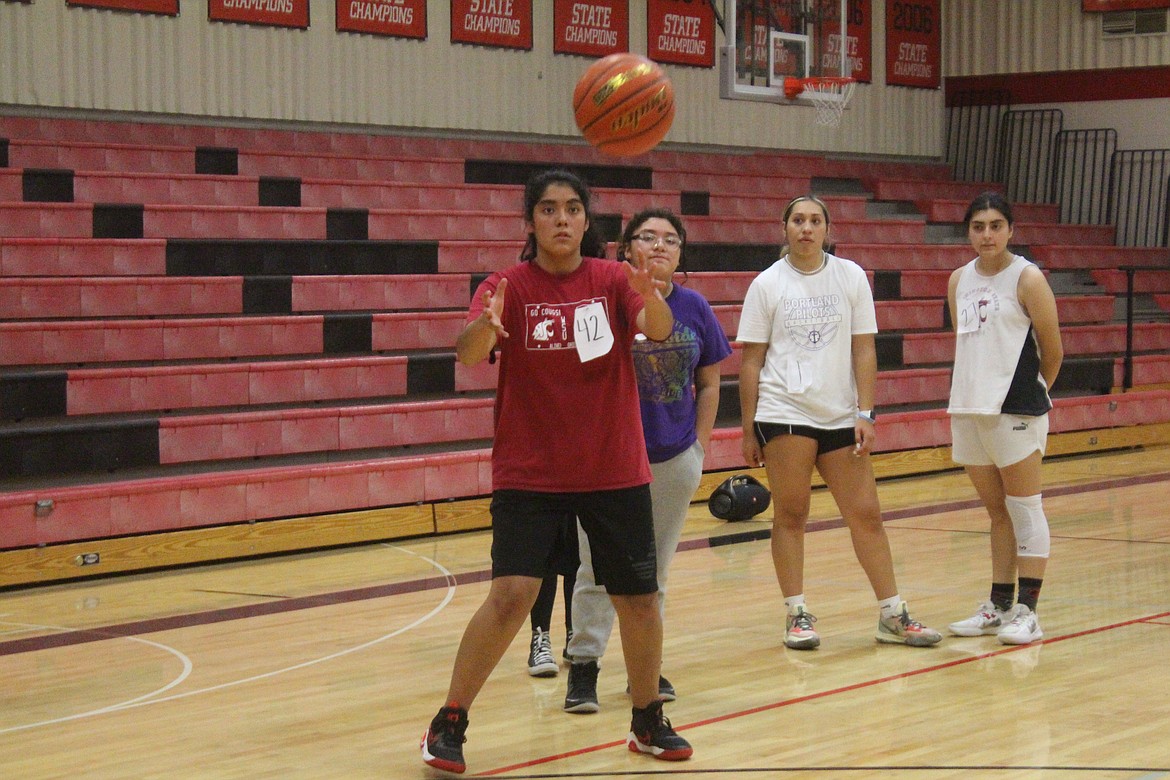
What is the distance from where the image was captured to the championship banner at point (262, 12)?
9906 millimetres

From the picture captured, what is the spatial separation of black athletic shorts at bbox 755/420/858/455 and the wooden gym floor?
648 mm

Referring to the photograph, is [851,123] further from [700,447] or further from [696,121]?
[700,447]

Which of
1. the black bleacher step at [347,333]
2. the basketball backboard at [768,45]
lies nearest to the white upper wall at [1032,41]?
the basketball backboard at [768,45]

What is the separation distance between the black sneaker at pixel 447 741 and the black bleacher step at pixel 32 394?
163 inches

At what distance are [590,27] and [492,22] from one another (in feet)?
3.18

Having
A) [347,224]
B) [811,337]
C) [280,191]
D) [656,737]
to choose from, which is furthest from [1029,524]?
[280,191]

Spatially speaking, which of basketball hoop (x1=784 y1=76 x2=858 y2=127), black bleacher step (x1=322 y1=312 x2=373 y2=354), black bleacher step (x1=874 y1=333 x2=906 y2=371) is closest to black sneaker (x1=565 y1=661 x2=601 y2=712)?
black bleacher step (x1=322 y1=312 x2=373 y2=354)

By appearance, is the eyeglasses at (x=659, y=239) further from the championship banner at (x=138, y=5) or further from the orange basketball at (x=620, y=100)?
the championship banner at (x=138, y=5)

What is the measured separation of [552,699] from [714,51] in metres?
9.55

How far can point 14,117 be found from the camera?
9.18m

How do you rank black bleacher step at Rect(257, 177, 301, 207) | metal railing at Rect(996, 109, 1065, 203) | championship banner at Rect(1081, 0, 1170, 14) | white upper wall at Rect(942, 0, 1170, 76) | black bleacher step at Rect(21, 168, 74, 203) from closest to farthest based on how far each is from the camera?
black bleacher step at Rect(21, 168, 74, 203), black bleacher step at Rect(257, 177, 301, 207), championship banner at Rect(1081, 0, 1170, 14), white upper wall at Rect(942, 0, 1170, 76), metal railing at Rect(996, 109, 1065, 203)

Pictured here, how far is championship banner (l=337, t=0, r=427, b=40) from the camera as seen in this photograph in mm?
10492

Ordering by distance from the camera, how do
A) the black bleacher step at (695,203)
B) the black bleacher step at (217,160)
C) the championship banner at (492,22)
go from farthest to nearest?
the black bleacher step at (695,203), the championship banner at (492,22), the black bleacher step at (217,160)

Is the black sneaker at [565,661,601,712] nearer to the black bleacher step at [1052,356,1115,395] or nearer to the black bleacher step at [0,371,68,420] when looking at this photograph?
the black bleacher step at [0,371,68,420]
